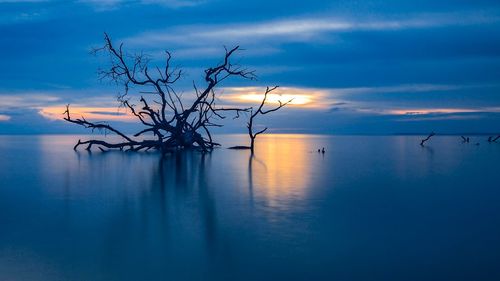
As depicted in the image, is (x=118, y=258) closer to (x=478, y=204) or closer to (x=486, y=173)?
(x=478, y=204)

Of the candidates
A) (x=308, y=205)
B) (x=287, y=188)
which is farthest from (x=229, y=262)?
(x=287, y=188)

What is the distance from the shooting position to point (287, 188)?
11.9 m

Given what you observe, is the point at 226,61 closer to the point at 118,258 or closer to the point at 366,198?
the point at 366,198

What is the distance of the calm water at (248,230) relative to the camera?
4914 mm

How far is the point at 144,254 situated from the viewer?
5.44 m

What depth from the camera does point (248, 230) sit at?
22.4ft

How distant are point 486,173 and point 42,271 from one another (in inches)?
583

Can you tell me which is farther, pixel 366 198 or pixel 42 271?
pixel 366 198

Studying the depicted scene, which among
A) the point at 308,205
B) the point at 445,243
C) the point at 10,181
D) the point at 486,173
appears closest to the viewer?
the point at 445,243

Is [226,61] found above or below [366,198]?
above

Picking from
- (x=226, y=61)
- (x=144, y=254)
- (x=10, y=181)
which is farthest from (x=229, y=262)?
(x=226, y=61)

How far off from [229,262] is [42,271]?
72.0 inches

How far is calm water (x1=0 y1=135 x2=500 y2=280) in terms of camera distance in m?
4.91

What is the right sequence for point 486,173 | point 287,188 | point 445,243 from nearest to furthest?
point 445,243 < point 287,188 < point 486,173
